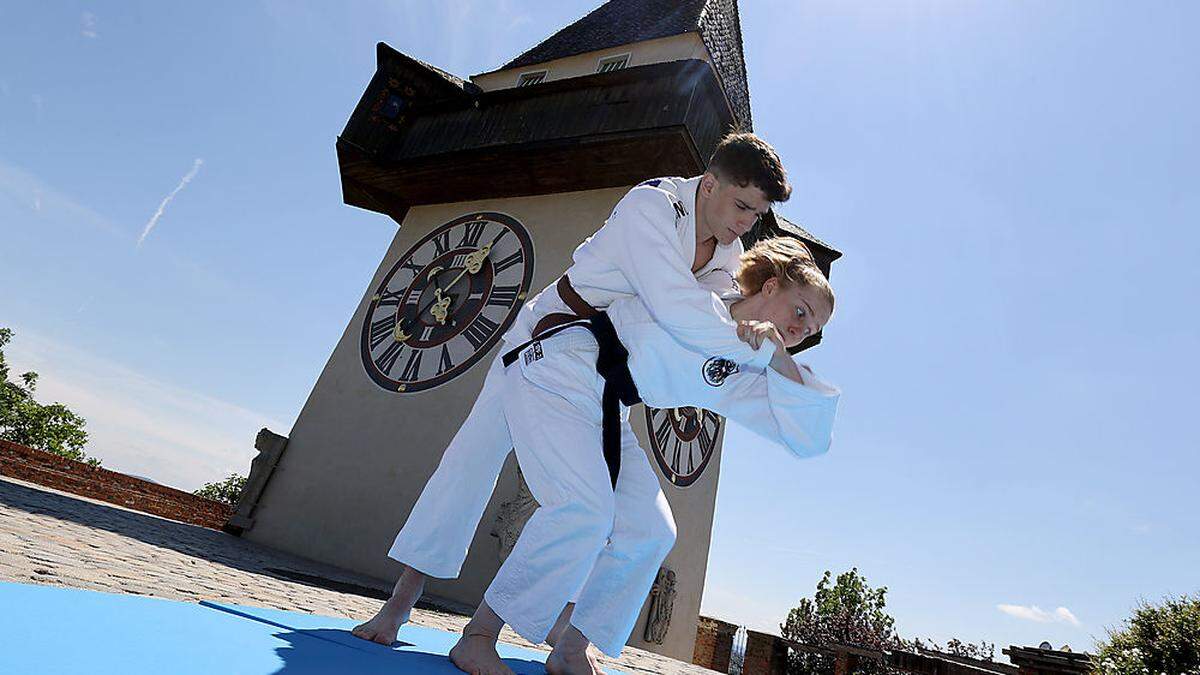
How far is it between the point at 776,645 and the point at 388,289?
746 cm

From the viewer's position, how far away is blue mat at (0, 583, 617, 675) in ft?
3.24

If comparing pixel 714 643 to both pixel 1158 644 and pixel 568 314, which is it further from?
pixel 568 314

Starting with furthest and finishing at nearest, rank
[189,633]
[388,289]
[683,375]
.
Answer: [388,289] → [683,375] → [189,633]

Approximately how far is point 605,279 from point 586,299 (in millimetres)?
83

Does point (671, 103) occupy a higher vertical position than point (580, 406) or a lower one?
higher

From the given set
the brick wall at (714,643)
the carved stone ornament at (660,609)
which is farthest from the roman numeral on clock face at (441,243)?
the brick wall at (714,643)

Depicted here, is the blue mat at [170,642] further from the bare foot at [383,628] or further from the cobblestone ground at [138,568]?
the cobblestone ground at [138,568]

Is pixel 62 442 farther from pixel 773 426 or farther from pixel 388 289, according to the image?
pixel 773 426

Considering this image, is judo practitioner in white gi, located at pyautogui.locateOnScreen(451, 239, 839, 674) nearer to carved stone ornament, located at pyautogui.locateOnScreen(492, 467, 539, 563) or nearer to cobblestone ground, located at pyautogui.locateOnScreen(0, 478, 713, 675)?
cobblestone ground, located at pyautogui.locateOnScreen(0, 478, 713, 675)

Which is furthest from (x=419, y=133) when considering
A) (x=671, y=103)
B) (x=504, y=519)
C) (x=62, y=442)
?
(x=62, y=442)

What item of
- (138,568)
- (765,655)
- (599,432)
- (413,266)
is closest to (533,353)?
(599,432)

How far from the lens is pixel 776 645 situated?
9.55 m

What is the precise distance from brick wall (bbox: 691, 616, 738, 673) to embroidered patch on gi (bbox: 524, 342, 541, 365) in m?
8.35

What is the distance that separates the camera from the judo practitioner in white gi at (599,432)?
1651 millimetres
